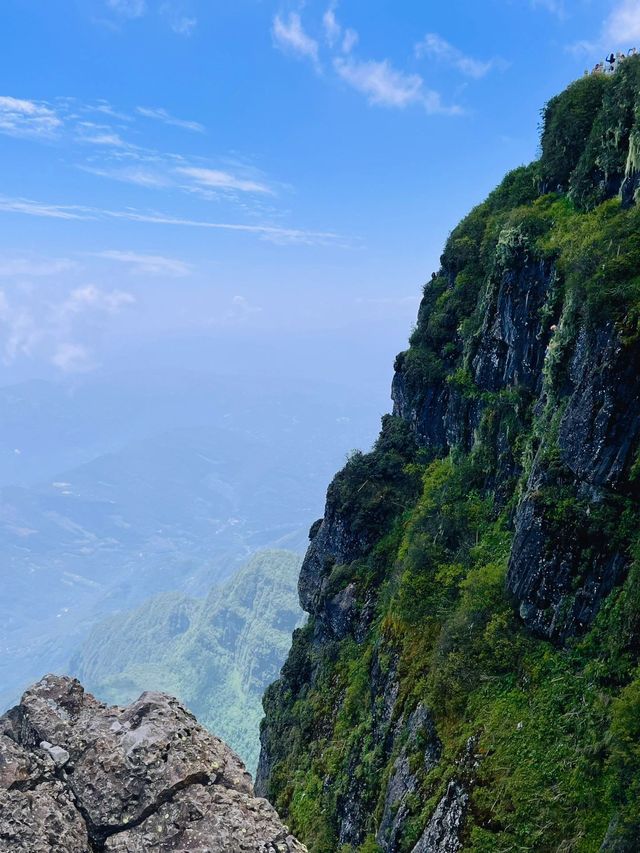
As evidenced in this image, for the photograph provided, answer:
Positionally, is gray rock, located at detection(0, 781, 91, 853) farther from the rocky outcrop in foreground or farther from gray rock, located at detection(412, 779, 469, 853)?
gray rock, located at detection(412, 779, 469, 853)

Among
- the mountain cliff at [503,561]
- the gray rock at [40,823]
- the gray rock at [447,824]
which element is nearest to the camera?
the gray rock at [40,823]

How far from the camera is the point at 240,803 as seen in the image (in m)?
12.6

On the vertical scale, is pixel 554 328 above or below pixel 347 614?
above

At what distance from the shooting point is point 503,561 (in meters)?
21.8

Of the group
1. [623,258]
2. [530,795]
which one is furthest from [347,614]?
[623,258]

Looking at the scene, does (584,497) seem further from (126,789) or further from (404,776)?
(126,789)

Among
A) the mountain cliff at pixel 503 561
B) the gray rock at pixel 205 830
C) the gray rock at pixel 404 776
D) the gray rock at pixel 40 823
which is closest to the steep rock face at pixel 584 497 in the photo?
the mountain cliff at pixel 503 561

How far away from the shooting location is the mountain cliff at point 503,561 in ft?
49.7

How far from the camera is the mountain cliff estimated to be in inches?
596

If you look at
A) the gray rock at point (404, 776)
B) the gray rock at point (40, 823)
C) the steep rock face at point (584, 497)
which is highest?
the steep rock face at point (584, 497)

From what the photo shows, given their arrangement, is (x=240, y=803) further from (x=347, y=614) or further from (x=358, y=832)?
(x=347, y=614)

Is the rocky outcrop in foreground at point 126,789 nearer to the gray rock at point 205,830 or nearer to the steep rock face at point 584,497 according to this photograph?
the gray rock at point 205,830

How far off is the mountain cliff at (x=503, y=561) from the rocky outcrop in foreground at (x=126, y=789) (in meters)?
6.83

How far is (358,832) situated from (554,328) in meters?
20.2
